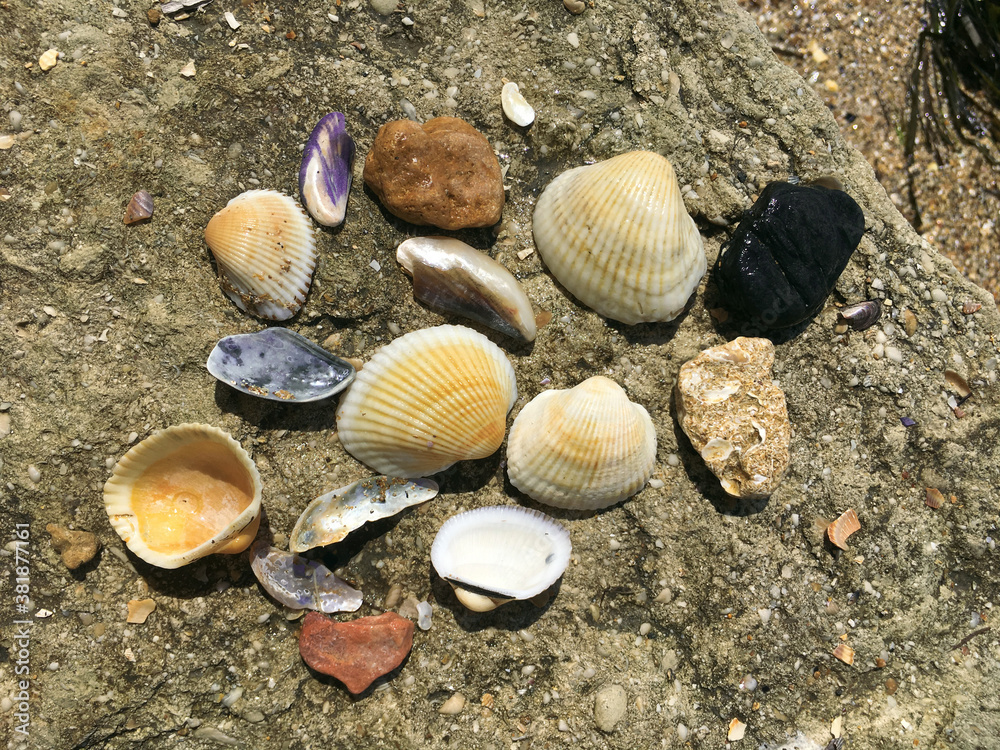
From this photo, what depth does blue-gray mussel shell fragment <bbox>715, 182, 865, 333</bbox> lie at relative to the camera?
2436 mm

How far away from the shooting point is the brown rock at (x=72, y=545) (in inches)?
85.4

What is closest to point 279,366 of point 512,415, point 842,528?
point 512,415

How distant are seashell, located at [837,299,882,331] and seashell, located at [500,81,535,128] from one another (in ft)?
5.26

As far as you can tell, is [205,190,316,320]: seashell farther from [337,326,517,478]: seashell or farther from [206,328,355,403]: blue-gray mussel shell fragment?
[337,326,517,478]: seashell

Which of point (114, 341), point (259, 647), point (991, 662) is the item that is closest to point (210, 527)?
point (259, 647)

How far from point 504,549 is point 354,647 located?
66 cm

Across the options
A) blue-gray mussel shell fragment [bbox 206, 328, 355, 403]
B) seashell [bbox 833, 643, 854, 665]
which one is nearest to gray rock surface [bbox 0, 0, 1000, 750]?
seashell [bbox 833, 643, 854, 665]

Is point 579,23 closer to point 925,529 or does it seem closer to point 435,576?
point 435,576

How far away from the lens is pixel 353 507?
2.35m

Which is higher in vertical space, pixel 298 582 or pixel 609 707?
pixel 609 707

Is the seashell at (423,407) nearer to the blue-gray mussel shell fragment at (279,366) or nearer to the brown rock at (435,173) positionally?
the blue-gray mussel shell fragment at (279,366)

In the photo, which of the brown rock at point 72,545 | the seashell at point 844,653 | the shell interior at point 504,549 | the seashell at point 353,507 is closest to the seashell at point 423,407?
the seashell at point 353,507

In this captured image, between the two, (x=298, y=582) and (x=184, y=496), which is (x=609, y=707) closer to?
(x=298, y=582)

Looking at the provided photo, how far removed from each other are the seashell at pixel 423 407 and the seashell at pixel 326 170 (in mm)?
592
